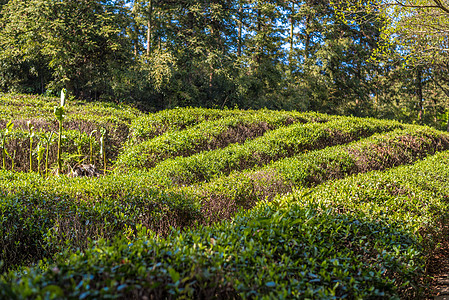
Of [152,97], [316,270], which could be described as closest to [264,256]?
[316,270]

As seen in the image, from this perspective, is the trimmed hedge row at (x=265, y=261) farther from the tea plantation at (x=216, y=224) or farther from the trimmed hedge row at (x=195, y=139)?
the trimmed hedge row at (x=195, y=139)

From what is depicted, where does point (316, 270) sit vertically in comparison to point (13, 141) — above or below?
below

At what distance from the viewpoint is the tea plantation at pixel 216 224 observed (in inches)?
73.3

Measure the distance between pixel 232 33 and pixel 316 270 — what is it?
18943mm

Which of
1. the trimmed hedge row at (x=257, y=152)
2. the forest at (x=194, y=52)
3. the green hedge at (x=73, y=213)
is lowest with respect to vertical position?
the green hedge at (x=73, y=213)

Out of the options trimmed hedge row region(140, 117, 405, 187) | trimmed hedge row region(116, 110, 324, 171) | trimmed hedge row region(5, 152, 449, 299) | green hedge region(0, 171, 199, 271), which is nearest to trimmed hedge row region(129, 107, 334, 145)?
trimmed hedge row region(116, 110, 324, 171)

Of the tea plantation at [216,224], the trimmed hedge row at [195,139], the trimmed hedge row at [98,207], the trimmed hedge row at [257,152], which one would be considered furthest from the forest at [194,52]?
the trimmed hedge row at [98,207]

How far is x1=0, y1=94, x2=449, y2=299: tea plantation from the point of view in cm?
186

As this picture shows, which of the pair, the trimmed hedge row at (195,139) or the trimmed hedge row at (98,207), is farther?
the trimmed hedge row at (195,139)

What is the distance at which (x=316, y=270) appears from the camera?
89.1 inches

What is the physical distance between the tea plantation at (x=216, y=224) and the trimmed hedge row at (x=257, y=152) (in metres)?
0.04

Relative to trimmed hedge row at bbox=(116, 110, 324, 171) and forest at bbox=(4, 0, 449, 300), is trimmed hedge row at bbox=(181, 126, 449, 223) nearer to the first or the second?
forest at bbox=(4, 0, 449, 300)

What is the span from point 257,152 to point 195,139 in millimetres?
1778

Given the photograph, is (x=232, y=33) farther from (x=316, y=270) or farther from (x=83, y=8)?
(x=316, y=270)
